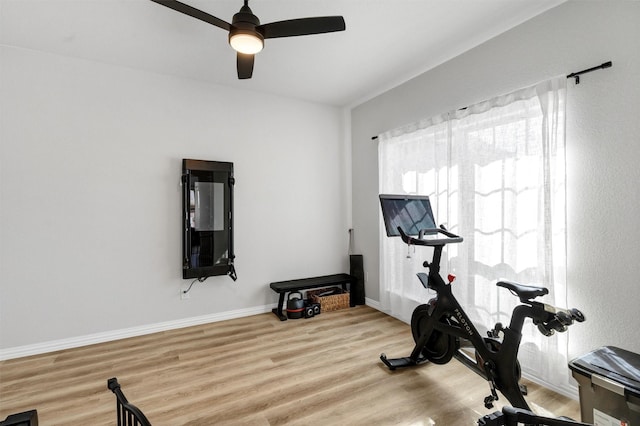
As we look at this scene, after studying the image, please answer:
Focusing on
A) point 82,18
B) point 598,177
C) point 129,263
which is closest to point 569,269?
point 598,177

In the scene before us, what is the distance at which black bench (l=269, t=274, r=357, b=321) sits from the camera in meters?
3.63

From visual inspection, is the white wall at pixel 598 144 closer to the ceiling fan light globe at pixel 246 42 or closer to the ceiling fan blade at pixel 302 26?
the ceiling fan blade at pixel 302 26

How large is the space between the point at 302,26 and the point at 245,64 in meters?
0.59

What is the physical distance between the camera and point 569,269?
211 centimetres

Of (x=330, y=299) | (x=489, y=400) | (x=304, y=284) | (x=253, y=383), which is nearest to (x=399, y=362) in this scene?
(x=489, y=400)

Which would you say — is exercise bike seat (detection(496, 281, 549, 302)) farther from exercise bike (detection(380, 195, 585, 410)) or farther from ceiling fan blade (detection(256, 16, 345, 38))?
ceiling fan blade (detection(256, 16, 345, 38))

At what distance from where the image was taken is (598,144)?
1964mm

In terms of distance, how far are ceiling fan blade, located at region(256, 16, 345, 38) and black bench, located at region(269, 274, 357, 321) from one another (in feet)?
8.79

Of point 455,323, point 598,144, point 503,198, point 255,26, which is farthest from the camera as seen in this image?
point 503,198

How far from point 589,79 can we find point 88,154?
4240 millimetres

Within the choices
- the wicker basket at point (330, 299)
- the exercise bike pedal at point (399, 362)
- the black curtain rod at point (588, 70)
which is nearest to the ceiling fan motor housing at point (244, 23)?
the black curtain rod at point (588, 70)

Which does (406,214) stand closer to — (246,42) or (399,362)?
(399,362)

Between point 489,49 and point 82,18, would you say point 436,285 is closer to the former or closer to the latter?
point 489,49

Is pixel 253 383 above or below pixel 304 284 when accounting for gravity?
below
